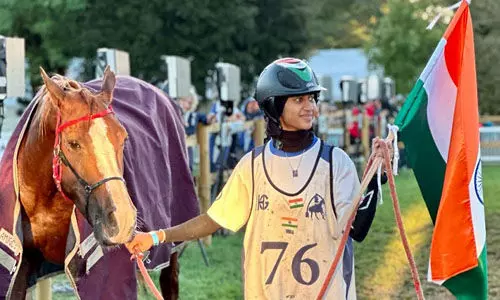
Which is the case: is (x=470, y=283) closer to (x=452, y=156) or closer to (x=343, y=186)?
(x=452, y=156)

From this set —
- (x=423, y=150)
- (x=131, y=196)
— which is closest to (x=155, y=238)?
(x=131, y=196)

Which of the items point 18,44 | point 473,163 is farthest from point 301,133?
point 18,44

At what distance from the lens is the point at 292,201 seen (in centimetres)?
363

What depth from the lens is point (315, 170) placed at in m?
3.62

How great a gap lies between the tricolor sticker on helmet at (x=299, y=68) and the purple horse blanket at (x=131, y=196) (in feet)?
4.09

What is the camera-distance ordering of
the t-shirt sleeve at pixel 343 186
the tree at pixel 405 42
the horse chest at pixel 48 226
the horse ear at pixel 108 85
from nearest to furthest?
the t-shirt sleeve at pixel 343 186 → the horse ear at pixel 108 85 → the horse chest at pixel 48 226 → the tree at pixel 405 42

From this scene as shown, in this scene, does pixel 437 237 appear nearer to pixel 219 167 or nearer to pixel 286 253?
pixel 286 253

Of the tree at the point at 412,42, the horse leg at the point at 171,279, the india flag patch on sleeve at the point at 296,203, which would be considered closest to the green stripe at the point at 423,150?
the india flag patch on sleeve at the point at 296,203

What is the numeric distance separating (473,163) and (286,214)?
77cm

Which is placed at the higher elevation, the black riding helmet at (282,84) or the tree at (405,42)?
the black riding helmet at (282,84)

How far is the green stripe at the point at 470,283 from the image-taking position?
3.72 metres

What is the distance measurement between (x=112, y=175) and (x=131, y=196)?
959 millimetres

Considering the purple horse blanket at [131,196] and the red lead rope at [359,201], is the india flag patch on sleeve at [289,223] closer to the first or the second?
the red lead rope at [359,201]

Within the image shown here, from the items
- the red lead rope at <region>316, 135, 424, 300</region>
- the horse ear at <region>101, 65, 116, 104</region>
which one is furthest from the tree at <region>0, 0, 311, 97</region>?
the red lead rope at <region>316, 135, 424, 300</region>
